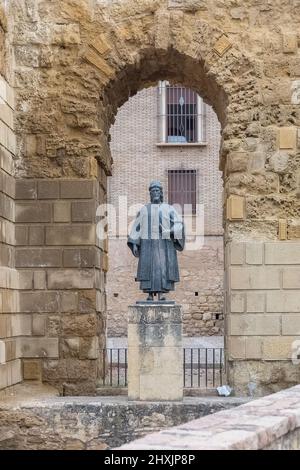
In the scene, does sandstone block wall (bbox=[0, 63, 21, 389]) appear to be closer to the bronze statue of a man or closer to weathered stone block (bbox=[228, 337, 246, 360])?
the bronze statue of a man

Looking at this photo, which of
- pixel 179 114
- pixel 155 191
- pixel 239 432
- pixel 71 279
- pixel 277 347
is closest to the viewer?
pixel 239 432

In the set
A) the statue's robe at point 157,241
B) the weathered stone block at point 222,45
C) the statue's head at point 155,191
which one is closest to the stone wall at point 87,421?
the statue's robe at point 157,241

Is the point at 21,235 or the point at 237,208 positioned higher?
the point at 237,208

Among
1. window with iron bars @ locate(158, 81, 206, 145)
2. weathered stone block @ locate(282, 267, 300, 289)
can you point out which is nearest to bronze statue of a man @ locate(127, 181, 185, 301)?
weathered stone block @ locate(282, 267, 300, 289)

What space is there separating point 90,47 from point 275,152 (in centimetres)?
301

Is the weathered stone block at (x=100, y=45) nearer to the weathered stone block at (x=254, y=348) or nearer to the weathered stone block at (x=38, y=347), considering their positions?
the weathered stone block at (x=38, y=347)

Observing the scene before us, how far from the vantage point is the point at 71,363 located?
38.6ft

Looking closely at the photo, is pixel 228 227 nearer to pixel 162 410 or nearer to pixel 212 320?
pixel 162 410

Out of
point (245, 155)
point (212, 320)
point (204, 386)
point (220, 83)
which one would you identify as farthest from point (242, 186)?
point (212, 320)

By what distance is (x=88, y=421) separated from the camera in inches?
410

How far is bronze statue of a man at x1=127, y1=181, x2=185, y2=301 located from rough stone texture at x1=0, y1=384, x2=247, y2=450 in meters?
1.43

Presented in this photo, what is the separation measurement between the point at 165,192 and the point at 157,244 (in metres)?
14.8

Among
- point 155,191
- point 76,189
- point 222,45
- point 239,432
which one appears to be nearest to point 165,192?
point 222,45

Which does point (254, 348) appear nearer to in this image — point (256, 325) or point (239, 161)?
point (256, 325)
